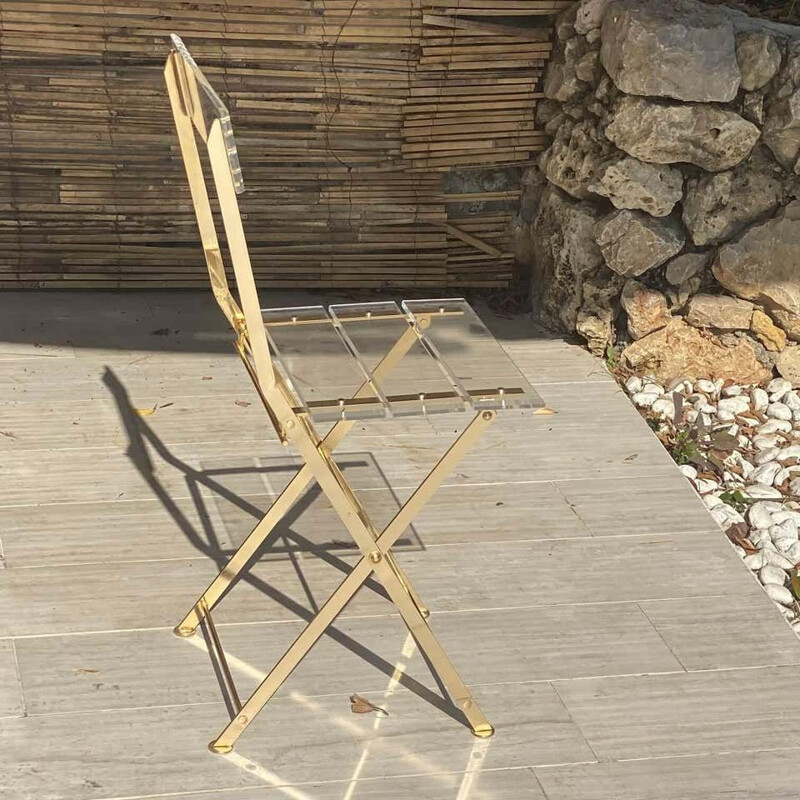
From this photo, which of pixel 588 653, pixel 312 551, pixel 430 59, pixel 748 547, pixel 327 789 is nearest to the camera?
pixel 327 789

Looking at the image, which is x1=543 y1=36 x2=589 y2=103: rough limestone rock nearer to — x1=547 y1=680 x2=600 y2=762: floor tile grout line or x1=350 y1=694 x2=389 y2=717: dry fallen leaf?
x1=547 y1=680 x2=600 y2=762: floor tile grout line

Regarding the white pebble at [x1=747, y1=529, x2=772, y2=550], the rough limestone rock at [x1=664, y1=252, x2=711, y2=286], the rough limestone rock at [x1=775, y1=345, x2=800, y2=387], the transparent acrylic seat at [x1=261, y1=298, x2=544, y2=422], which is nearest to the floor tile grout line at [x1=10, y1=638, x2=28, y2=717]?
the transparent acrylic seat at [x1=261, y1=298, x2=544, y2=422]

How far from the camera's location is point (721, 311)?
14.5ft

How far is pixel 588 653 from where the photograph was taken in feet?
9.77

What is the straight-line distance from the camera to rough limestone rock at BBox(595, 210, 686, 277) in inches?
171

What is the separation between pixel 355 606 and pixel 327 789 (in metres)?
0.65

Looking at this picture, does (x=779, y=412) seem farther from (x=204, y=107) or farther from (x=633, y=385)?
(x=204, y=107)

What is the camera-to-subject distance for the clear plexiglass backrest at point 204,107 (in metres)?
2.14

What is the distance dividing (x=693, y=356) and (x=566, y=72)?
1.07 m

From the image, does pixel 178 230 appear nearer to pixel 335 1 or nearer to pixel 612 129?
pixel 335 1

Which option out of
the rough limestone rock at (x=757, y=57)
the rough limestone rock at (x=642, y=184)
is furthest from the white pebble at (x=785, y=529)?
the rough limestone rock at (x=757, y=57)

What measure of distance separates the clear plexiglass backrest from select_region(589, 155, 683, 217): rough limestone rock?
2.27 meters

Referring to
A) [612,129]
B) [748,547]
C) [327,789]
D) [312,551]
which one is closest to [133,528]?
[312,551]

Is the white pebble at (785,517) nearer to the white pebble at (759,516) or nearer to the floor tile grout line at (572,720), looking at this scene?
the white pebble at (759,516)
